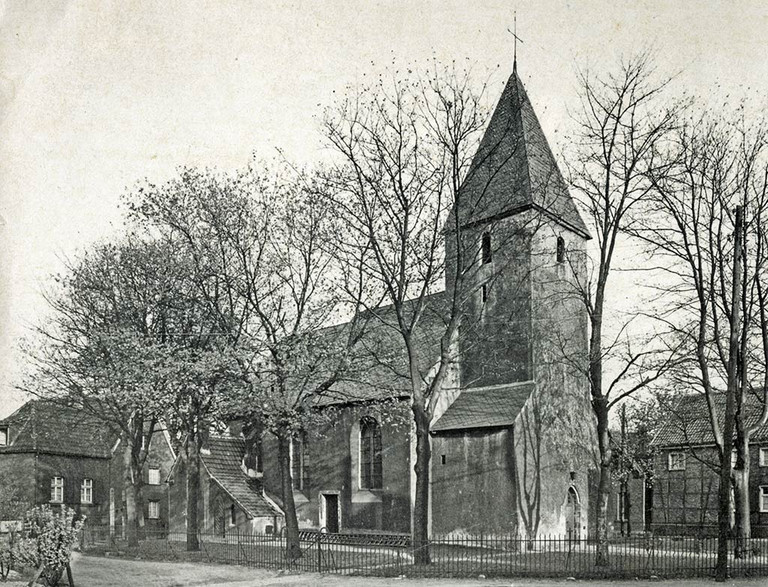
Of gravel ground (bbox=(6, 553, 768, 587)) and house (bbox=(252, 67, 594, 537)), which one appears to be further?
house (bbox=(252, 67, 594, 537))

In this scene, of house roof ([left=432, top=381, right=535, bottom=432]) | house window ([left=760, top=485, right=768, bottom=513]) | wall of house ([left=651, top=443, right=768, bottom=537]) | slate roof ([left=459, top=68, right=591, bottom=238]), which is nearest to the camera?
house roof ([left=432, top=381, right=535, bottom=432])

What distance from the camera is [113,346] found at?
2594 centimetres

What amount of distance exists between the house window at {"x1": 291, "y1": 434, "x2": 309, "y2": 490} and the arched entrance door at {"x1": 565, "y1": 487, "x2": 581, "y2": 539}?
1233 cm

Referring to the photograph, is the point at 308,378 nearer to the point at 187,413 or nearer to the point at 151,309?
the point at 187,413

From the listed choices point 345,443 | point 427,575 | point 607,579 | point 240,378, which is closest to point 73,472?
point 345,443

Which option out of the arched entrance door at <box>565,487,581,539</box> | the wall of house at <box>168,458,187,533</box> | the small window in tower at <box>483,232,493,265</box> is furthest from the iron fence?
the small window in tower at <box>483,232,493,265</box>

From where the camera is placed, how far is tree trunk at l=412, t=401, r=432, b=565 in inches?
821

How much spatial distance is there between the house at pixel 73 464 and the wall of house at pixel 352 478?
10142mm

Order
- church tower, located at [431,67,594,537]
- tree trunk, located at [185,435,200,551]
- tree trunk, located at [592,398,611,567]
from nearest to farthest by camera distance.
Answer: tree trunk, located at [592,398,611,567] < tree trunk, located at [185,435,200,551] < church tower, located at [431,67,594,537]

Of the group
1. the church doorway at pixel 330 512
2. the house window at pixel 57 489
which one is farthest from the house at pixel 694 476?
the house window at pixel 57 489

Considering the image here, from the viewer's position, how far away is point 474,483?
29.1m

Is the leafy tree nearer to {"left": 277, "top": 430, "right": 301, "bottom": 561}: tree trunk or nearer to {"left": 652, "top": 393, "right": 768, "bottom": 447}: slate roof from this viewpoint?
{"left": 277, "top": 430, "right": 301, "bottom": 561}: tree trunk

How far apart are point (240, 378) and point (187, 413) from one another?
345cm

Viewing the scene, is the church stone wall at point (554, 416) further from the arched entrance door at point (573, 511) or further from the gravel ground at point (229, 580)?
the gravel ground at point (229, 580)
